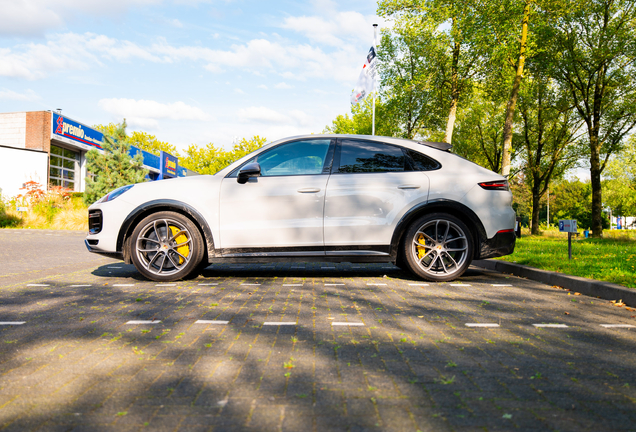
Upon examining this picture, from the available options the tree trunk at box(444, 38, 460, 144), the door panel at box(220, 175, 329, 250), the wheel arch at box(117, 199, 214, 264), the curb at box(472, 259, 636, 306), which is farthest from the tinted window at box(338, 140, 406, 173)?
the tree trunk at box(444, 38, 460, 144)

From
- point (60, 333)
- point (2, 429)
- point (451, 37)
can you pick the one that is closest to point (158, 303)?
point (60, 333)

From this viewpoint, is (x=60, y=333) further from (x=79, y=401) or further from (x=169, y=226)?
(x=169, y=226)

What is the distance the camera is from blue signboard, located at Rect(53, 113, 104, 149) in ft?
98.0

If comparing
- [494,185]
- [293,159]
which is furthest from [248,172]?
[494,185]

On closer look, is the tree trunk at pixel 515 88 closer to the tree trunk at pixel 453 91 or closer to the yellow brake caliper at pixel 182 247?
the tree trunk at pixel 453 91

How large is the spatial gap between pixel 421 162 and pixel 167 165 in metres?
47.8

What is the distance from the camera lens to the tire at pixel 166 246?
233 inches

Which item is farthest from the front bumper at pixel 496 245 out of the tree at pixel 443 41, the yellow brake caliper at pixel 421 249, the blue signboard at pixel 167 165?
the blue signboard at pixel 167 165

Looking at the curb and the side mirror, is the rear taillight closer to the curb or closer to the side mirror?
the curb

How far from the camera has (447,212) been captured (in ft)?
19.9

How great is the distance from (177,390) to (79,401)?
1.49 feet

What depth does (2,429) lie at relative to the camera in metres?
1.98

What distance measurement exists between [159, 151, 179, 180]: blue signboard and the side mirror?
139ft

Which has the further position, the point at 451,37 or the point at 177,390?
the point at 451,37
